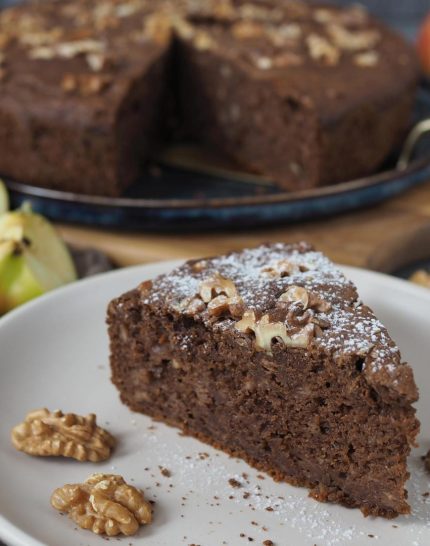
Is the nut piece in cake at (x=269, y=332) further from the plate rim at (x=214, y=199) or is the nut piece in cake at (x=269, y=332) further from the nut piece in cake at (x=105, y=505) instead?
the plate rim at (x=214, y=199)

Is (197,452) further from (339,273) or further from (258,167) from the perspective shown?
(258,167)

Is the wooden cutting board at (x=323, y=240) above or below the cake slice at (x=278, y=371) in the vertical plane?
below

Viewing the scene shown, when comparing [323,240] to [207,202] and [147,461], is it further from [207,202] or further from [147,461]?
[147,461]

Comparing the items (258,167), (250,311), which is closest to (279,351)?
(250,311)

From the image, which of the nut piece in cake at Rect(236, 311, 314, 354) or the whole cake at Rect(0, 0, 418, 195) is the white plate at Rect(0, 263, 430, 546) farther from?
the whole cake at Rect(0, 0, 418, 195)

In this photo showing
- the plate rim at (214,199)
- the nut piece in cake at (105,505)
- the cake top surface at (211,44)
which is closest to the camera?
the nut piece in cake at (105,505)

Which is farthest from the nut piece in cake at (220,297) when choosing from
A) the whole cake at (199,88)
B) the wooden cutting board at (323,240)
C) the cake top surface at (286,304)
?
the whole cake at (199,88)

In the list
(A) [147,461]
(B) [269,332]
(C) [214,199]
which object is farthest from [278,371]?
(C) [214,199]

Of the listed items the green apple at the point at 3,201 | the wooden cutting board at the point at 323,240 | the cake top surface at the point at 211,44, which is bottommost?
the wooden cutting board at the point at 323,240
